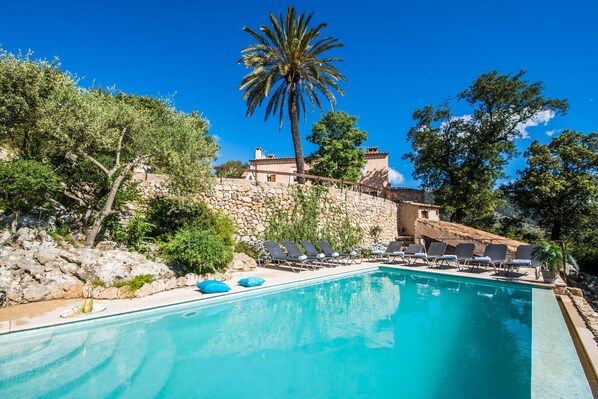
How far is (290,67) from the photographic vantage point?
15539mm

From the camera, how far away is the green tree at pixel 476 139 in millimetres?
20812

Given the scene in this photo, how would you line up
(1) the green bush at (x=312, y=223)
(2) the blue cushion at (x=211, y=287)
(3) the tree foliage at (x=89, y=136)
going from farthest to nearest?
1. (1) the green bush at (x=312, y=223)
2. (3) the tree foliage at (x=89, y=136)
3. (2) the blue cushion at (x=211, y=287)

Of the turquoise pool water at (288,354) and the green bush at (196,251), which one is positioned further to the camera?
the green bush at (196,251)

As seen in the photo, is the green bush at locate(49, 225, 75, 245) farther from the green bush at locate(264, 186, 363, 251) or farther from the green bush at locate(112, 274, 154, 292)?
the green bush at locate(264, 186, 363, 251)

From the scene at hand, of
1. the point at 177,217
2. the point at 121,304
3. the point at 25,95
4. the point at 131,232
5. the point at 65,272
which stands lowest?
the point at 121,304

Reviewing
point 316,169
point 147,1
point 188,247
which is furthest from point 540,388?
point 316,169

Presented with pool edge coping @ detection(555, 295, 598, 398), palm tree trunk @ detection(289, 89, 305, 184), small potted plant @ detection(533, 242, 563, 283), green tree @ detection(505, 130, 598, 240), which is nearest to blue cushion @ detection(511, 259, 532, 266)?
small potted plant @ detection(533, 242, 563, 283)

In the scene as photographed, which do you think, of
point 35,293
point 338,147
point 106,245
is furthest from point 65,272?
point 338,147

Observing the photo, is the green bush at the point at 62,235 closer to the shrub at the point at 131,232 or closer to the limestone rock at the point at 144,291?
the shrub at the point at 131,232

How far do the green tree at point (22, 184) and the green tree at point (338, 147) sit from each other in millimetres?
18010

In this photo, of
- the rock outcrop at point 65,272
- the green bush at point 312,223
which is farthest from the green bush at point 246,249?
the rock outcrop at point 65,272

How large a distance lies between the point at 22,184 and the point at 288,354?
7.49 meters

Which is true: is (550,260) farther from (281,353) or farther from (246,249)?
(246,249)

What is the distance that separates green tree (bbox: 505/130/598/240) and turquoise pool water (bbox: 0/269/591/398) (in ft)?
57.2
